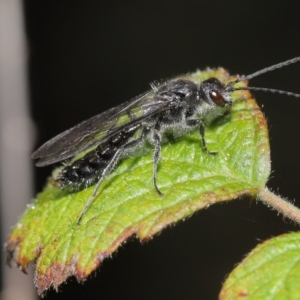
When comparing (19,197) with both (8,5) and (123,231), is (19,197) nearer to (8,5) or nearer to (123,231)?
(8,5)

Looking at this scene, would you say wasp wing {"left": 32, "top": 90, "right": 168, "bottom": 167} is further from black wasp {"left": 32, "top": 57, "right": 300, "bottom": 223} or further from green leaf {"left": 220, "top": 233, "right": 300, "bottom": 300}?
green leaf {"left": 220, "top": 233, "right": 300, "bottom": 300}

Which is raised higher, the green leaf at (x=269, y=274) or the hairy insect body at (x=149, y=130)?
the hairy insect body at (x=149, y=130)

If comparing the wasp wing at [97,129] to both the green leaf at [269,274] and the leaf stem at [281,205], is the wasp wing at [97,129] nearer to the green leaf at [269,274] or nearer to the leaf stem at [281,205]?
the leaf stem at [281,205]

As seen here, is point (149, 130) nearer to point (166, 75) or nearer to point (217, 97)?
point (217, 97)

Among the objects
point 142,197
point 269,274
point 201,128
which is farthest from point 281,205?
point 201,128

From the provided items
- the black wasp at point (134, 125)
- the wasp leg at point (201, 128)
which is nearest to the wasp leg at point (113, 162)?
the black wasp at point (134, 125)

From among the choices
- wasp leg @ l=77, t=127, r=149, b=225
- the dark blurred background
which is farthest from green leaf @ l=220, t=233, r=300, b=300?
the dark blurred background
